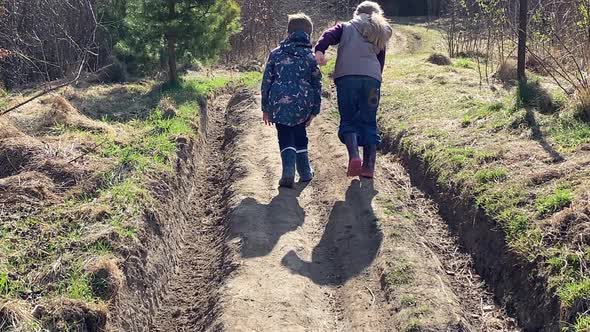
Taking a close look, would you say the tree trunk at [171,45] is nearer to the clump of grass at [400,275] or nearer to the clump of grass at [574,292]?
the clump of grass at [400,275]

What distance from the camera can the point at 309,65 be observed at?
7.53 metres

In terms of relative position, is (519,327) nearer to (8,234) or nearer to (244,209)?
(244,209)

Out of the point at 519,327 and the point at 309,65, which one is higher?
the point at 309,65

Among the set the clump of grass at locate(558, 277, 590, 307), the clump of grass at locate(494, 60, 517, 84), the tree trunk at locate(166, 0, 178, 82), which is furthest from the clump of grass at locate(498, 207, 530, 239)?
the tree trunk at locate(166, 0, 178, 82)

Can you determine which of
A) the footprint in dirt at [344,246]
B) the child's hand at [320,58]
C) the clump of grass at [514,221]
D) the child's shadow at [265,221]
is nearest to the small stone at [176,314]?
the child's shadow at [265,221]

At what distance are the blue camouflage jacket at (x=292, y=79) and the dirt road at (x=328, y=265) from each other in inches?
35.5

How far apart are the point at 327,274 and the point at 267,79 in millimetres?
2622

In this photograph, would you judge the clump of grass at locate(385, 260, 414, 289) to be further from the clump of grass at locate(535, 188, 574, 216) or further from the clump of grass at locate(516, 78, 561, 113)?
the clump of grass at locate(516, 78, 561, 113)

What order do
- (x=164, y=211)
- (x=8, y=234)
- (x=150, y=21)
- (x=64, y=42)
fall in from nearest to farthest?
(x=8, y=234), (x=164, y=211), (x=150, y=21), (x=64, y=42)


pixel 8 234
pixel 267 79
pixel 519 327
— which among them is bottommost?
pixel 519 327

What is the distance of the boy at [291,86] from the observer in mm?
7473

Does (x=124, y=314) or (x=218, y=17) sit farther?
(x=218, y=17)

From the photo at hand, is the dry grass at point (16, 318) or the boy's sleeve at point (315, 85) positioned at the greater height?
the boy's sleeve at point (315, 85)

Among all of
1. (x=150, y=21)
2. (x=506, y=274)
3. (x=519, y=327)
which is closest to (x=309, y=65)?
(x=506, y=274)
